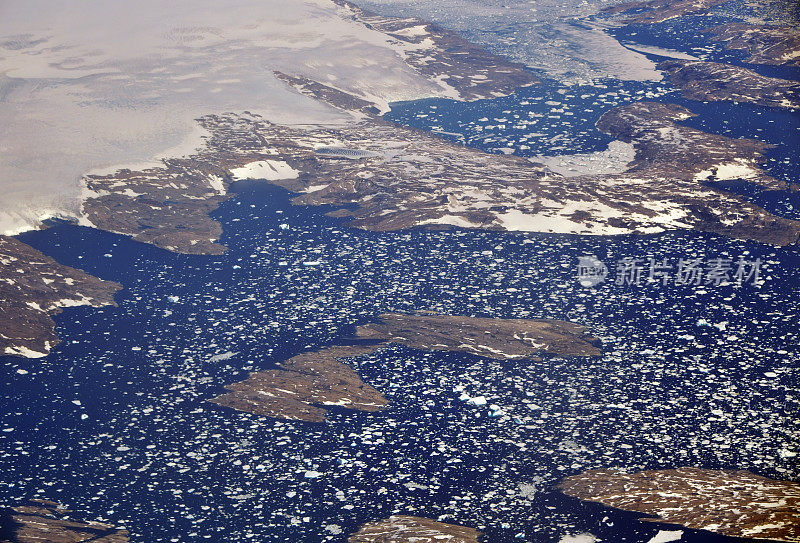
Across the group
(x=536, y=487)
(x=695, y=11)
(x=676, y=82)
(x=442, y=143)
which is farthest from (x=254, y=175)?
(x=695, y=11)

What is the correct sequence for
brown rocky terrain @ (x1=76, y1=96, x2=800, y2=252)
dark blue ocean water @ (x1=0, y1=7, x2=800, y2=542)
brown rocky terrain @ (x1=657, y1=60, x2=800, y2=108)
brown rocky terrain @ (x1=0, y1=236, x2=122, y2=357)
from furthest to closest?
1. brown rocky terrain @ (x1=657, y1=60, x2=800, y2=108)
2. brown rocky terrain @ (x1=76, y1=96, x2=800, y2=252)
3. brown rocky terrain @ (x1=0, y1=236, x2=122, y2=357)
4. dark blue ocean water @ (x1=0, y1=7, x2=800, y2=542)

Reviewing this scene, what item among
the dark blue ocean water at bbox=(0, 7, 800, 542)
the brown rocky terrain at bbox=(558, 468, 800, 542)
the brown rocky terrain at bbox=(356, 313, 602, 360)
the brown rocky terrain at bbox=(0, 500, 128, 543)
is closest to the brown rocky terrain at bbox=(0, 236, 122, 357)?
the dark blue ocean water at bbox=(0, 7, 800, 542)

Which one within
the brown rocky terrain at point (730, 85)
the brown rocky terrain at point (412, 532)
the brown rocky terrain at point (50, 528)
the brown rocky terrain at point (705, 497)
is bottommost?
the brown rocky terrain at point (50, 528)

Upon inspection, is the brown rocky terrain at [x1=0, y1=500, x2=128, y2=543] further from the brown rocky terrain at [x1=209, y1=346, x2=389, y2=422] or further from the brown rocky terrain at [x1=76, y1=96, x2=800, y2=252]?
the brown rocky terrain at [x1=76, y1=96, x2=800, y2=252]

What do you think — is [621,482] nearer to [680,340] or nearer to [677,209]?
[680,340]

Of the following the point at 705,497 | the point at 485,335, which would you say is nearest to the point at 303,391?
the point at 485,335

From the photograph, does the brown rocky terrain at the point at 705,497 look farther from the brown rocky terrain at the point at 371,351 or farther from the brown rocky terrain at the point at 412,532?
the brown rocky terrain at the point at 371,351

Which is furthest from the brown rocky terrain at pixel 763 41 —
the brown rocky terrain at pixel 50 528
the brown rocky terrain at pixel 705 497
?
the brown rocky terrain at pixel 50 528
